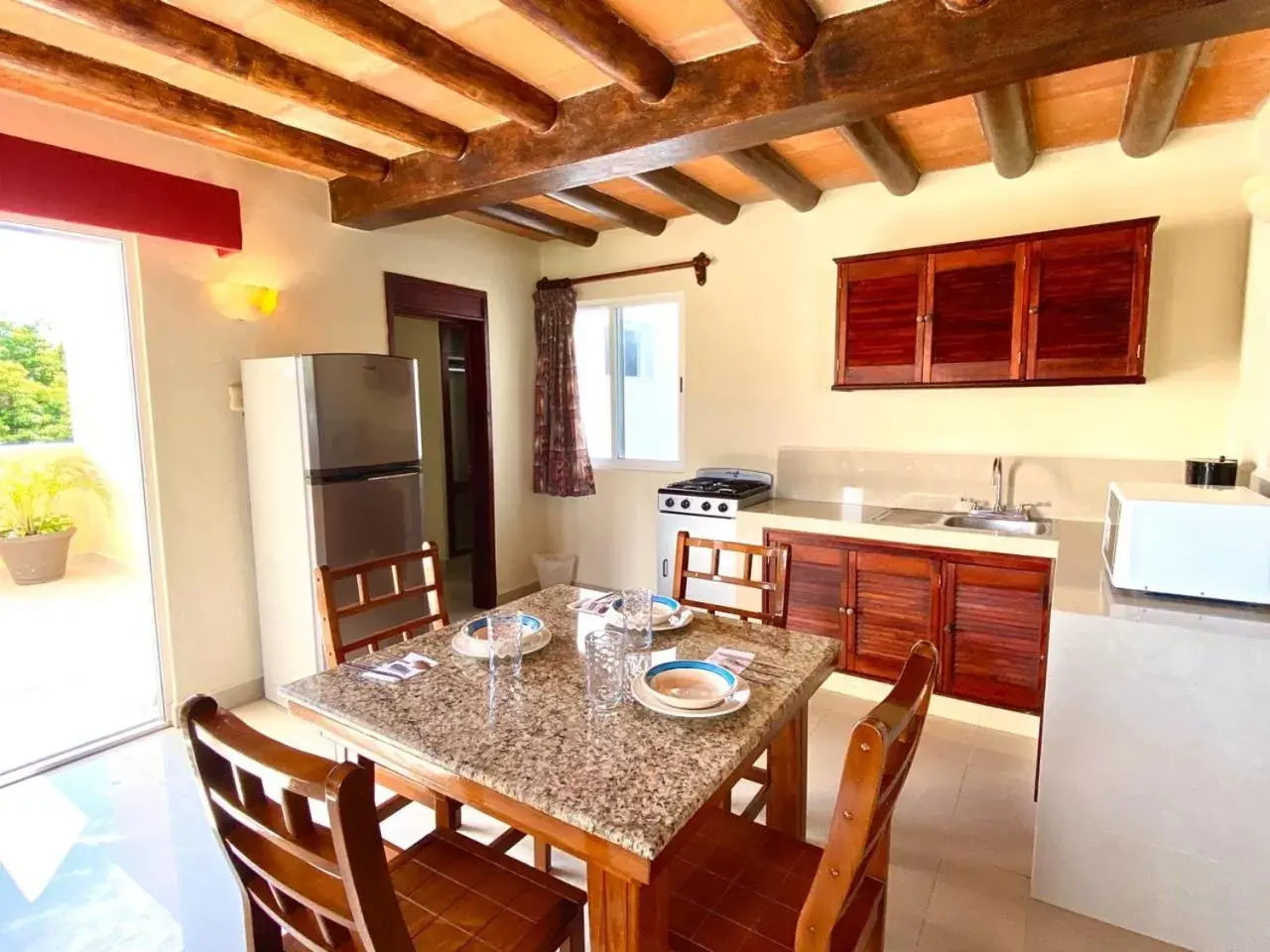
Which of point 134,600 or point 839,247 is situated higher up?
point 839,247

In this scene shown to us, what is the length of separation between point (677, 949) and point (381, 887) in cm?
59

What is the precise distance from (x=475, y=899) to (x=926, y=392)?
120 inches

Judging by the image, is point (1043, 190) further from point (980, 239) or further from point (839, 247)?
point (839, 247)

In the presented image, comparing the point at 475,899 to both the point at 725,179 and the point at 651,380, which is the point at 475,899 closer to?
the point at 725,179

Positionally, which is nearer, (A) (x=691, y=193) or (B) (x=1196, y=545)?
(B) (x=1196, y=545)

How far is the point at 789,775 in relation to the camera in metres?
1.71

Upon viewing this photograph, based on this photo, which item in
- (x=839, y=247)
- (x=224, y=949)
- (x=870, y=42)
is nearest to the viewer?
(x=224, y=949)

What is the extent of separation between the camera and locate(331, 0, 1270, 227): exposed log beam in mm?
1620

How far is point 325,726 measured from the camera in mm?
1371

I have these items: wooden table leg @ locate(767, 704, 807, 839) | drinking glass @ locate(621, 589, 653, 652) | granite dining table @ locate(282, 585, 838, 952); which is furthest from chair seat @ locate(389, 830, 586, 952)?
wooden table leg @ locate(767, 704, 807, 839)

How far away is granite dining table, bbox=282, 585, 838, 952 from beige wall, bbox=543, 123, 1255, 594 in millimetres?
2124

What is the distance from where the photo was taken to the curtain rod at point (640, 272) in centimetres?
394

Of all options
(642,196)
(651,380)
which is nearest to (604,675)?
(642,196)

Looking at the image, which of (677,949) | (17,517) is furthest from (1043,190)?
(17,517)
